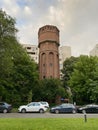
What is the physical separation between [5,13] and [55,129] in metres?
25.3

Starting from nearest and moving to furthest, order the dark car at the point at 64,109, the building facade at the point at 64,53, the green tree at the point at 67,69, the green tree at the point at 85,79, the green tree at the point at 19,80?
the dark car at the point at 64,109, the green tree at the point at 19,80, the green tree at the point at 85,79, the green tree at the point at 67,69, the building facade at the point at 64,53

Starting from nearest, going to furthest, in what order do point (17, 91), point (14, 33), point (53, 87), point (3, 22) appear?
1. point (3, 22)
2. point (14, 33)
3. point (17, 91)
4. point (53, 87)

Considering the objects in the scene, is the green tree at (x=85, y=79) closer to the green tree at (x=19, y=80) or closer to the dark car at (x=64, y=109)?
the green tree at (x=19, y=80)

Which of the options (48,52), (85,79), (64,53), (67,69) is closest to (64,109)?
(85,79)

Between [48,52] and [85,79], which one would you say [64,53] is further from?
[85,79]

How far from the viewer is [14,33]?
3938 centimetres

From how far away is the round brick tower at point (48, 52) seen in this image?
7331 cm

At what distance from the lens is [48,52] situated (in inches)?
2889

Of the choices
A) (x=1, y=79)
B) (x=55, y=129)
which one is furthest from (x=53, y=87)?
(x=55, y=129)

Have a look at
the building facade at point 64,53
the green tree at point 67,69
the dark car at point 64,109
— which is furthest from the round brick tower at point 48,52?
the building facade at point 64,53

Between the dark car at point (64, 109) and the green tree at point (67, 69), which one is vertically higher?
the green tree at point (67, 69)

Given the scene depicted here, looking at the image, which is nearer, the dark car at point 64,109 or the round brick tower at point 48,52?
the dark car at point 64,109

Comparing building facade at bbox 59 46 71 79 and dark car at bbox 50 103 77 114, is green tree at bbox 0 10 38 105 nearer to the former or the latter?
dark car at bbox 50 103 77 114

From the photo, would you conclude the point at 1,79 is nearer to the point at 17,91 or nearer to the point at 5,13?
the point at 17,91
